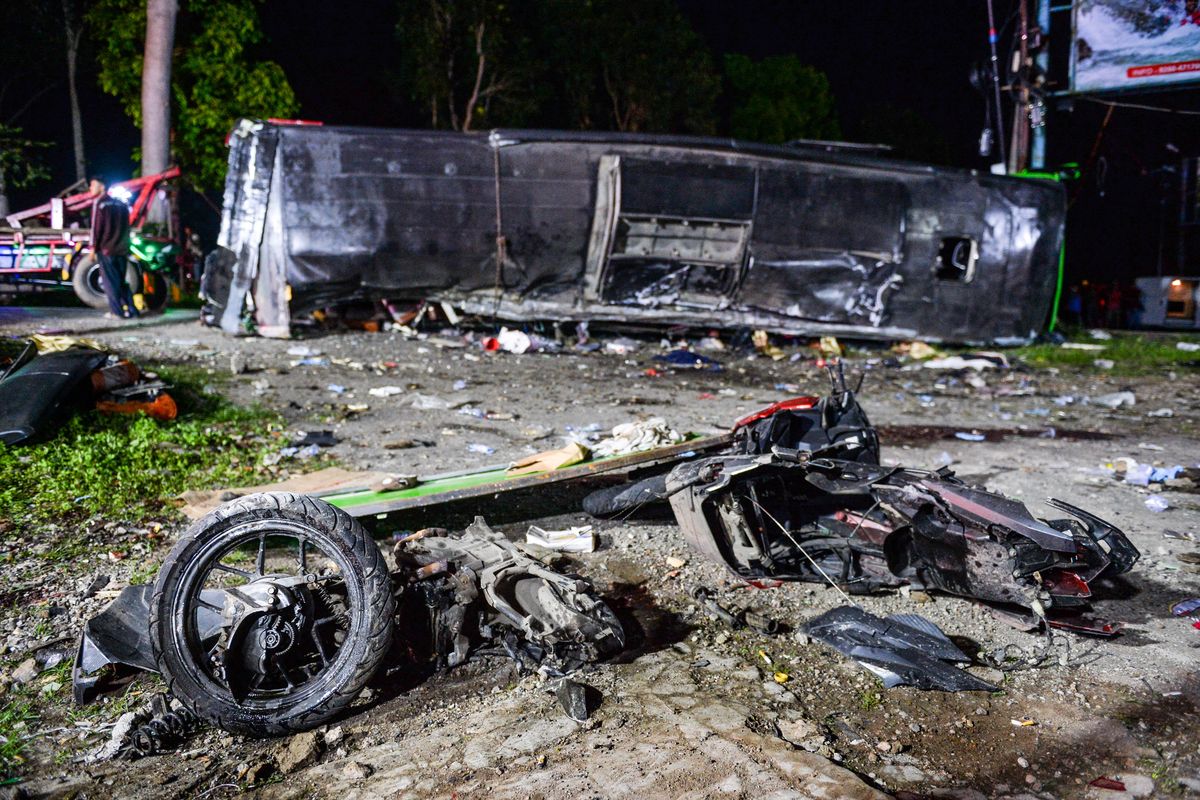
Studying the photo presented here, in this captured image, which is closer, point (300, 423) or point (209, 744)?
point (209, 744)

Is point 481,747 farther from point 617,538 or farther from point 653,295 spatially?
point 653,295

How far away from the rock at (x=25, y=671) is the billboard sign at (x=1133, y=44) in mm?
16069

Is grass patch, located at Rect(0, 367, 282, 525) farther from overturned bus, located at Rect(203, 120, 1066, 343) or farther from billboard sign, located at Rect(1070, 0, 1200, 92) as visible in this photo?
billboard sign, located at Rect(1070, 0, 1200, 92)

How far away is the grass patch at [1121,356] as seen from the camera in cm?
1003

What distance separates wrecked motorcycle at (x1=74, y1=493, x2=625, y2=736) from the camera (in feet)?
7.79

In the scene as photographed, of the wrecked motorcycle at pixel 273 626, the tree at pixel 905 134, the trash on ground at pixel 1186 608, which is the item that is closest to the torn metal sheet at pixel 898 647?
the wrecked motorcycle at pixel 273 626

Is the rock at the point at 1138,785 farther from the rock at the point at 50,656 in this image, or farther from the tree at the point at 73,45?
the tree at the point at 73,45

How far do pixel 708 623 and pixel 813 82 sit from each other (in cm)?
3300

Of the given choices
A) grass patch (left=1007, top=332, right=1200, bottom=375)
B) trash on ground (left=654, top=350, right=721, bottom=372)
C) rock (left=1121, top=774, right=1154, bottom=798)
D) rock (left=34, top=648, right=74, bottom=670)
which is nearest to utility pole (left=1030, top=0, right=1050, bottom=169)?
grass patch (left=1007, top=332, right=1200, bottom=375)

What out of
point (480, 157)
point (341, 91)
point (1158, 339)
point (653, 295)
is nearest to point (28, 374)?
point (480, 157)

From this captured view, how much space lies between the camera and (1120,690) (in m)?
2.80

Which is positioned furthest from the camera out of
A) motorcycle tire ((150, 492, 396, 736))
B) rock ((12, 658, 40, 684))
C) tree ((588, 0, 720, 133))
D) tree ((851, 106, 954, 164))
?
tree ((851, 106, 954, 164))

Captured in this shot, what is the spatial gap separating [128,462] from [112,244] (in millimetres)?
6421

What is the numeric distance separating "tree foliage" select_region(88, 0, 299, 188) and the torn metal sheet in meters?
15.6
